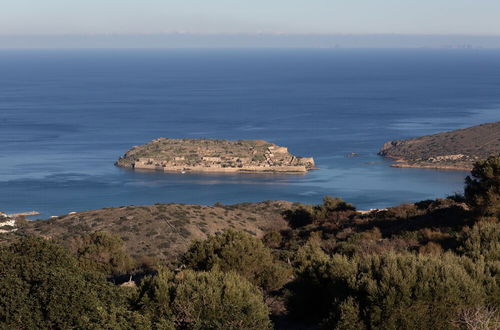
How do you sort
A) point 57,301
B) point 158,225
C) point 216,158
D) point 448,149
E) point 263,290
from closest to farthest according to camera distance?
1. point 57,301
2. point 263,290
3. point 158,225
4. point 216,158
5. point 448,149

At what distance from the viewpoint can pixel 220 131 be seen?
99.9 m

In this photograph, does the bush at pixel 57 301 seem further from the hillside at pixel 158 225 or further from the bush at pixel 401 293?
the hillside at pixel 158 225

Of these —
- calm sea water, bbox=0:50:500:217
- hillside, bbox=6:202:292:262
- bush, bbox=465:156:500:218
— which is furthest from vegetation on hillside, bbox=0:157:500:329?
calm sea water, bbox=0:50:500:217

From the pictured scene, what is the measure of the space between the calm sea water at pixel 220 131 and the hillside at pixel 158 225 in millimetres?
27951

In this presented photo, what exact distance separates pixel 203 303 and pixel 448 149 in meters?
74.2

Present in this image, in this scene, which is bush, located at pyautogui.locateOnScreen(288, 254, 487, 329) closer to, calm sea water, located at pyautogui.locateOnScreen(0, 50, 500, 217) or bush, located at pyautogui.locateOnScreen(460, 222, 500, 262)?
bush, located at pyautogui.locateOnScreen(460, 222, 500, 262)

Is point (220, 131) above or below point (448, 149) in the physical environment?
below

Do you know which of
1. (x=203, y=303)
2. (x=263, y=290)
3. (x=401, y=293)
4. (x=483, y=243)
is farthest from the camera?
(x=263, y=290)

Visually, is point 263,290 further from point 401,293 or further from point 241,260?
point 401,293

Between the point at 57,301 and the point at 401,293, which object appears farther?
the point at 57,301

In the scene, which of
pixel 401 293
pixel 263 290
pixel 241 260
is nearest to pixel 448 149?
pixel 241 260

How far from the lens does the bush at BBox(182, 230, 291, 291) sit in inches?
565

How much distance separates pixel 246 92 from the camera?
519 ft

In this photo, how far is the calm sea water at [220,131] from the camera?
65562 mm
